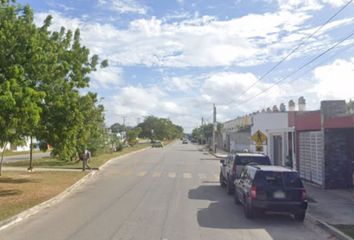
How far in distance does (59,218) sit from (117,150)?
59.9 meters

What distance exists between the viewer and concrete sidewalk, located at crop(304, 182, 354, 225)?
48.7ft

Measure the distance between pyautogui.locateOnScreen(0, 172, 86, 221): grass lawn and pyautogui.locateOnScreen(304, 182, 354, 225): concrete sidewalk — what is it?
911cm

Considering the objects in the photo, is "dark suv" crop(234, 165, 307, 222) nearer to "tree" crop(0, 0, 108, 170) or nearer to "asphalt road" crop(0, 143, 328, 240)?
"asphalt road" crop(0, 143, 328, 240)

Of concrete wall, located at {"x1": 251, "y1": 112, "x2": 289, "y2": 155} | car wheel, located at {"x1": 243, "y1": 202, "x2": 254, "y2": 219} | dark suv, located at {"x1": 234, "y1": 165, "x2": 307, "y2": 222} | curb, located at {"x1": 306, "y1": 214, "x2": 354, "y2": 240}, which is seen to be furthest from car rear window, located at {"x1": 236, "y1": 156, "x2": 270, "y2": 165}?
concrete wall, located at {"x1": 251, "y1": 112, "x2": 289, "y2": 155}

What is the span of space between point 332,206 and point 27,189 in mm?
12830

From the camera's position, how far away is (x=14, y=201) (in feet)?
60.4

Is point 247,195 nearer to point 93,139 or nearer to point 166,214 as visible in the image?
point 166,214

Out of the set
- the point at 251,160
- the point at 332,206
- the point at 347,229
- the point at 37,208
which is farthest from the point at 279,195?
the point at 37,208

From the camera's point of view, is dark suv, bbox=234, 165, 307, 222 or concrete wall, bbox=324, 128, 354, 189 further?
concrete wall, bbox=324, 128, 354, 189

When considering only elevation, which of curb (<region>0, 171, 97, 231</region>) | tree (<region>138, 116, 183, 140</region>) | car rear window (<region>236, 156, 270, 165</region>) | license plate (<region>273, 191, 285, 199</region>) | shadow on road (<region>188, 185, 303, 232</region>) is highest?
tree (<region>138, 116, 183, 140</region>)

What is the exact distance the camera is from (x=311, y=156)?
1034 inches

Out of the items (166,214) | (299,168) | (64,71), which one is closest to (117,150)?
(299,168)

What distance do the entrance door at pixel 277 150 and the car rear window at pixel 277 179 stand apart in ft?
76.3

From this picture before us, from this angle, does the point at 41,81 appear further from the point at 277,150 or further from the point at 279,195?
the point at 277,150
